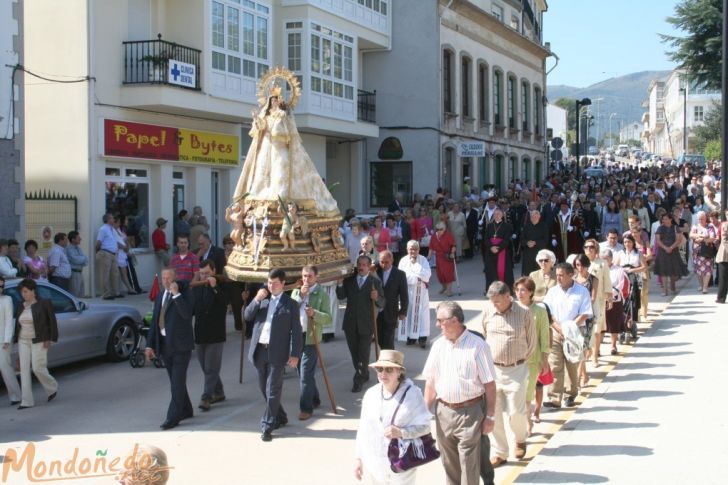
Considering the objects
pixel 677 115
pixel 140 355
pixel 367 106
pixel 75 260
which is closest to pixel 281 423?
pixel 140 355

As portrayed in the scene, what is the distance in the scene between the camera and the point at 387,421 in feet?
18.8

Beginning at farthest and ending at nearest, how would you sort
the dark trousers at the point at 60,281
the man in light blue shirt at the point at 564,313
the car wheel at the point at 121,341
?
the dark trousers at the point at 60,281, the car wheel at the point at 121,341, the man in light blue shirt at the point at 564,313

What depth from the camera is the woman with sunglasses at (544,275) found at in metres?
9.88

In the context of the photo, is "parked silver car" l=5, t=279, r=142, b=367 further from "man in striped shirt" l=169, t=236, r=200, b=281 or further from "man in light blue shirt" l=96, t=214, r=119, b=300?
"man in light blue shirt" l=96, t=214, r=119, b=300

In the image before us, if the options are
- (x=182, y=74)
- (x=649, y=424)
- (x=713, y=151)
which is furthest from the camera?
(x=713, y=151)

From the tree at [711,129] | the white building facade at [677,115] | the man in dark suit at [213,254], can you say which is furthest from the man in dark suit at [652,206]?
the white building facade at [677,115]

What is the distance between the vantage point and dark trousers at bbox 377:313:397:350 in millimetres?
11828

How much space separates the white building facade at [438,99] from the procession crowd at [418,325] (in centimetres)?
1301

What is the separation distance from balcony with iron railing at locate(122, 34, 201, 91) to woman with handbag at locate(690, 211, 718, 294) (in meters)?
11.5

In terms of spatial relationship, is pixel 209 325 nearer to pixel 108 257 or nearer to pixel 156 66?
pixel 108 257

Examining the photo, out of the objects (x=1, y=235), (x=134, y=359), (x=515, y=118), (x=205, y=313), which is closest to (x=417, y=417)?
(x=205, y=313)

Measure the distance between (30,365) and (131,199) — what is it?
1019 cm

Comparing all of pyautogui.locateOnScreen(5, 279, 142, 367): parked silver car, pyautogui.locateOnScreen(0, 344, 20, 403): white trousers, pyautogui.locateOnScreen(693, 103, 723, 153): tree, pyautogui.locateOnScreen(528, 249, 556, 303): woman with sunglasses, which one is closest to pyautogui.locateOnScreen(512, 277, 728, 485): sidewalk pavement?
pyautogui.locateOnScreen(528, 249, 556, 303): woman with sunglasses

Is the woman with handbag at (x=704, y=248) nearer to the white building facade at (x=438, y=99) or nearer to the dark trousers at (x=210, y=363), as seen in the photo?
the dark trousers at (x=210, y=363)
